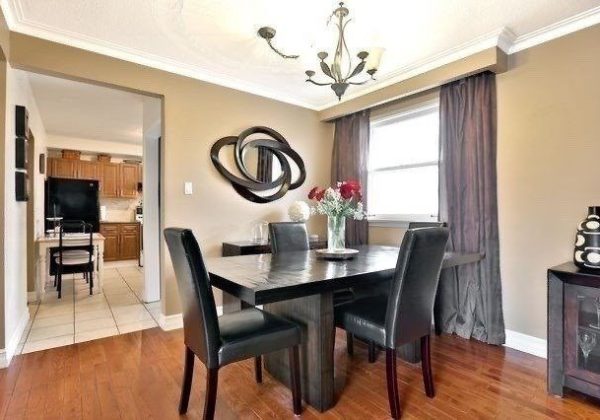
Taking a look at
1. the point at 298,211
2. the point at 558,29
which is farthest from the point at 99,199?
the point at 558,29

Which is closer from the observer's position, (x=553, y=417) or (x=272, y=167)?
(x=553, y=417)

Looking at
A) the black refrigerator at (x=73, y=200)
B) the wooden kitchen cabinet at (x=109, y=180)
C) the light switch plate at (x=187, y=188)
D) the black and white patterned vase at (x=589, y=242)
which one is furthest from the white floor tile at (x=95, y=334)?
the wooden kitchen cabinet at (x=109, y=180)

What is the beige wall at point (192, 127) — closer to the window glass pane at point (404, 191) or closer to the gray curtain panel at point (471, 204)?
A: the window glass pane at point (404, 191)

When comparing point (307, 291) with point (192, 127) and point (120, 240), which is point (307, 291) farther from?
point (120, 240)

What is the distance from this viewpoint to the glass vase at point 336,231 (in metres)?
2.36

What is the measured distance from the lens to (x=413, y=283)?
179 centimetres

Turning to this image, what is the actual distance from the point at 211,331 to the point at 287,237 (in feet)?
4.90

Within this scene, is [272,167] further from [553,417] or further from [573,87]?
[553,417]

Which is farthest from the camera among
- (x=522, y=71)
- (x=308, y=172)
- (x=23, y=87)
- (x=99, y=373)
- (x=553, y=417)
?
(x=308, y=172)

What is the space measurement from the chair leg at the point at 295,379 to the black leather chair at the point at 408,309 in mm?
401

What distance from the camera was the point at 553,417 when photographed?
70.0 inches

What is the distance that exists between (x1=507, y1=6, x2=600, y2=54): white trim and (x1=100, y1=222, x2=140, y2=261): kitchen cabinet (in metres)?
6.78

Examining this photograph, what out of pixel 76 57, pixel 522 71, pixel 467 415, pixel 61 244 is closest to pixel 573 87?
pixel 522 71

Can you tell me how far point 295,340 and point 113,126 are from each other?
485cm
